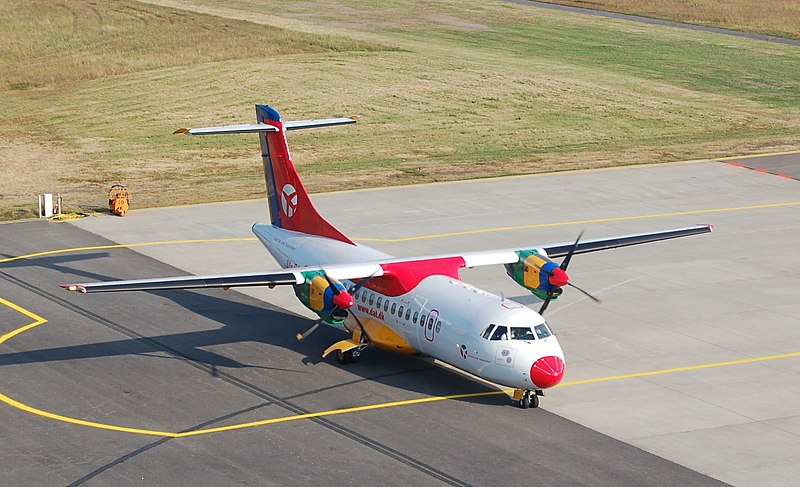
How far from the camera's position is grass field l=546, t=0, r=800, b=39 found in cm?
12775

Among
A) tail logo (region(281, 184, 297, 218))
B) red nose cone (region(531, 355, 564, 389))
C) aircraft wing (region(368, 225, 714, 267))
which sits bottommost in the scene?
red nose cone (region(531, 355, 564, 389))

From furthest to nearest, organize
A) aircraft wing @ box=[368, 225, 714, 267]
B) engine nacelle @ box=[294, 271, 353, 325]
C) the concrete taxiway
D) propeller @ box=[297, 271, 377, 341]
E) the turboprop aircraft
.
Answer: aircraft wing @ box=[368, 225, 714, 267] < engine nacelle @ box=[294, 271, 353, 325] < propeller @ box=[297, 271, 377, 341] < the turboprop aircraft < the concrete taxiway

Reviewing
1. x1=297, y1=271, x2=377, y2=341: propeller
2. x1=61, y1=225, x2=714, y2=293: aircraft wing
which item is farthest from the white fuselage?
x1=297, y1=271, x2=377, y2=341: propeller

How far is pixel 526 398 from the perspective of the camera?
34.8 metres

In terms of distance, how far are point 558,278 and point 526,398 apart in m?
4.39

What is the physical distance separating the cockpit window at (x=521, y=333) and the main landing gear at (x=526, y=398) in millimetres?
1571

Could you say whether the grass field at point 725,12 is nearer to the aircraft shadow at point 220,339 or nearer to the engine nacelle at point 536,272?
the engine nacelle at point 536,272

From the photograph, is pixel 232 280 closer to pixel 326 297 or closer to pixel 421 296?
pixel 326 297

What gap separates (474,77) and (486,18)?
31.3 meters

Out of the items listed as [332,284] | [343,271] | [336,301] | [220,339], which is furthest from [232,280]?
[220,339]

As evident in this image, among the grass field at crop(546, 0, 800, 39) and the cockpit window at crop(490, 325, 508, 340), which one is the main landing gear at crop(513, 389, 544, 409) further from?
the grass field at crop(546, 0, 800, 39)

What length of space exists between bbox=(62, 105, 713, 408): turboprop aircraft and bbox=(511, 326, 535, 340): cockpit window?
28 millimetres

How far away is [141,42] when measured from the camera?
104 m

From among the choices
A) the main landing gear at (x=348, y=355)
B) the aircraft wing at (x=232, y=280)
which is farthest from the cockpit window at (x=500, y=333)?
the main landing gear at (x=348, y=355)
